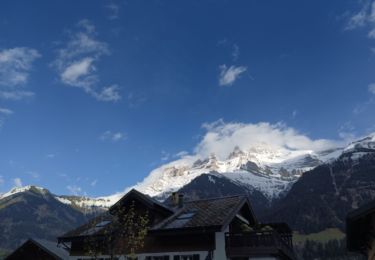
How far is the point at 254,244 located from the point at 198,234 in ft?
14.3

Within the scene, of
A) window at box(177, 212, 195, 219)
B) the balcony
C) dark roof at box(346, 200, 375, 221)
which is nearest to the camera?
dark roof at box(346, 200, 375, 221)

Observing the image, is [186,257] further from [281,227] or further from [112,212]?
[281,227]

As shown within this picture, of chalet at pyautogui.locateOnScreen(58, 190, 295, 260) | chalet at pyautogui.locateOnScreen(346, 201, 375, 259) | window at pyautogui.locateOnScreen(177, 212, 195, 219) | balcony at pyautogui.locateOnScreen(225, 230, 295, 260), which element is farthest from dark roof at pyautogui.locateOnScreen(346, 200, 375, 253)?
window at pyautogui.locateOnScreen(177, 212, 195, 219)

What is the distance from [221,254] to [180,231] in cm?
363

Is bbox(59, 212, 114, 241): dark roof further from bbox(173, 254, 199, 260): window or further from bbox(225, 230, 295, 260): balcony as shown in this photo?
bbox(225, 230, 295, 260): balcony

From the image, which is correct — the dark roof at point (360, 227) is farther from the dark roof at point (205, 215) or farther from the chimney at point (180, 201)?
the chimney at point (180, 201)

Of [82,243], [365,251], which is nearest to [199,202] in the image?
[82,243]

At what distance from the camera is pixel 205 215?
123 feet

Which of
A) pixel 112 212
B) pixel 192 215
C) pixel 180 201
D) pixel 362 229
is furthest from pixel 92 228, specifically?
pixel 362 229

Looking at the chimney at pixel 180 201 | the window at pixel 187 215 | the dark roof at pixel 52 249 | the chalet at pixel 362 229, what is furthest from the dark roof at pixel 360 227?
the dark roof at pixel 52 249

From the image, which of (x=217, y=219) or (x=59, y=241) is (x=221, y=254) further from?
(x=59, y=241)

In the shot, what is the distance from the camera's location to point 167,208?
1594 inches

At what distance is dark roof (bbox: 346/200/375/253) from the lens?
19830 mm

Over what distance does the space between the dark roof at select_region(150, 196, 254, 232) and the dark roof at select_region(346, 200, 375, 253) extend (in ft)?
37.3
